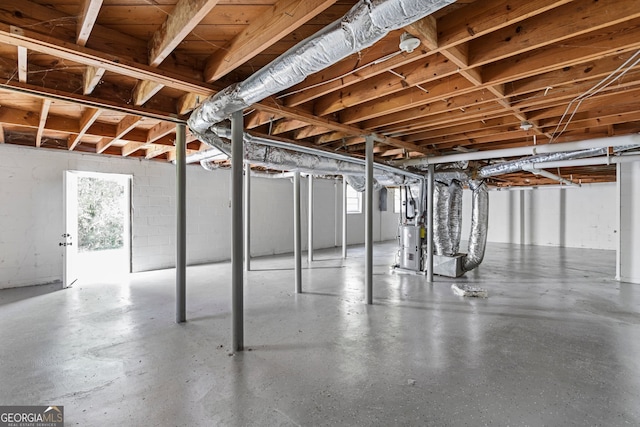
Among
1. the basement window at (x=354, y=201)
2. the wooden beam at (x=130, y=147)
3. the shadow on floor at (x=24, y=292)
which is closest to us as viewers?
the shadow on floor at (x=24, y=292)

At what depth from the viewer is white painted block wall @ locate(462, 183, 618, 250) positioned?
8.53 m

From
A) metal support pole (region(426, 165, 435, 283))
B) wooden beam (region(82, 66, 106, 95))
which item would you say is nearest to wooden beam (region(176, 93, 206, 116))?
wooden beam (region(82, 66, 106, 95))

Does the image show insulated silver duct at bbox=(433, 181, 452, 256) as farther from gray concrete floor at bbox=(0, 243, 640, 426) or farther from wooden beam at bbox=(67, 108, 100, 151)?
wooden beam at bbox=(67, 108, 100, 151)

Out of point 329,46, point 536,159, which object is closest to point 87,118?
point 329,46

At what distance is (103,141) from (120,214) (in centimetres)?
415

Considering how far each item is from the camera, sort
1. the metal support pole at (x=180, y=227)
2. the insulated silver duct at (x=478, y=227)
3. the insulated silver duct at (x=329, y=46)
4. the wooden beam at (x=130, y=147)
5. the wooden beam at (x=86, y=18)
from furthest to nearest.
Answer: the insulated silver duct at (x=478, y=227) → the wooden beam at (x=130, y=147) → the metal support pole at (x=180, y=227) → the wooden beam at (x=86, y=18) → the insulated silver duct at (x=329, y=46)

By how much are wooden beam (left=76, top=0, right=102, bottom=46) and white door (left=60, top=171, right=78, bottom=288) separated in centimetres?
327

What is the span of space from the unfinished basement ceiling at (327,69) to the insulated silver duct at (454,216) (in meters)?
1.55

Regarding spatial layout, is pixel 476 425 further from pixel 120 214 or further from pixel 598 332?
pixel 120 214

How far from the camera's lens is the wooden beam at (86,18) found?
4.64 feet

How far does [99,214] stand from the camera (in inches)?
300

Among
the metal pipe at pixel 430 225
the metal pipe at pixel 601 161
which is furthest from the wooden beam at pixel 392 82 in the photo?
the metal pipe at pixel 601 161

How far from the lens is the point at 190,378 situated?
196 centimetres

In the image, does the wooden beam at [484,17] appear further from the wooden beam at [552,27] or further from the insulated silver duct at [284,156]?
the insulated silver duct at [284,156]
